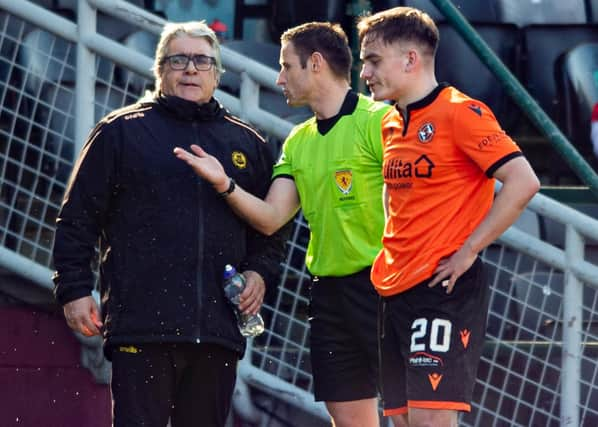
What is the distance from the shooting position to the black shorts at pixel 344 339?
5770 millimetres

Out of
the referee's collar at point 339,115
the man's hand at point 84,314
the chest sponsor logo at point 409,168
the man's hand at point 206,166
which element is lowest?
the man's hand at point 84,314

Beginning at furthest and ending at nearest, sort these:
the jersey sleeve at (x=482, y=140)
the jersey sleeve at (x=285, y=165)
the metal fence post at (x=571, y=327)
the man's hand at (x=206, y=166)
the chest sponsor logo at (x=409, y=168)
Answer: the metal fence post at (x=571, y=327), the jersey sleeve at (x=285, y=165), the man's hand at (x=206, y=166), the chest sponsor logo at (x=409, y=168), the jersey sleeve at (x=482, y=140)

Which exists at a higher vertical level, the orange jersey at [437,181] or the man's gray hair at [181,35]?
the man's gray hair at [181,35]

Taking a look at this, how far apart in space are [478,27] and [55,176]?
327cm

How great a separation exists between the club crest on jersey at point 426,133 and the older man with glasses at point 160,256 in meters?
0.71

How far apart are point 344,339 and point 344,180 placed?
2.01 ft

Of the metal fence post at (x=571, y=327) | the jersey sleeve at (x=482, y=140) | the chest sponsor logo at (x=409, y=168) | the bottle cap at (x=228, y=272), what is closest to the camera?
the jersey sleeve at (x=482, y=140)

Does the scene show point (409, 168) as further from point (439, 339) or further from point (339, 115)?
point (339, 115)

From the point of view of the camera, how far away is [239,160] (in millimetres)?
5633

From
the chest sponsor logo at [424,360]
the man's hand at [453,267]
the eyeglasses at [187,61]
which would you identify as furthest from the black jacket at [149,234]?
the man's hand at [453,267]

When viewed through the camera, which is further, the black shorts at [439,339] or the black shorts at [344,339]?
the black shorts at [344,339]

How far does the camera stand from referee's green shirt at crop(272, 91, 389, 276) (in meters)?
5.77

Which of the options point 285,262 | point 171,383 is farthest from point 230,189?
point 285,262

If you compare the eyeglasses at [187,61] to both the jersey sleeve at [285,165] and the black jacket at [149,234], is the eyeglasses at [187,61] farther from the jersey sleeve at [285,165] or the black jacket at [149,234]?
the jersey sleeve at [285,165]
